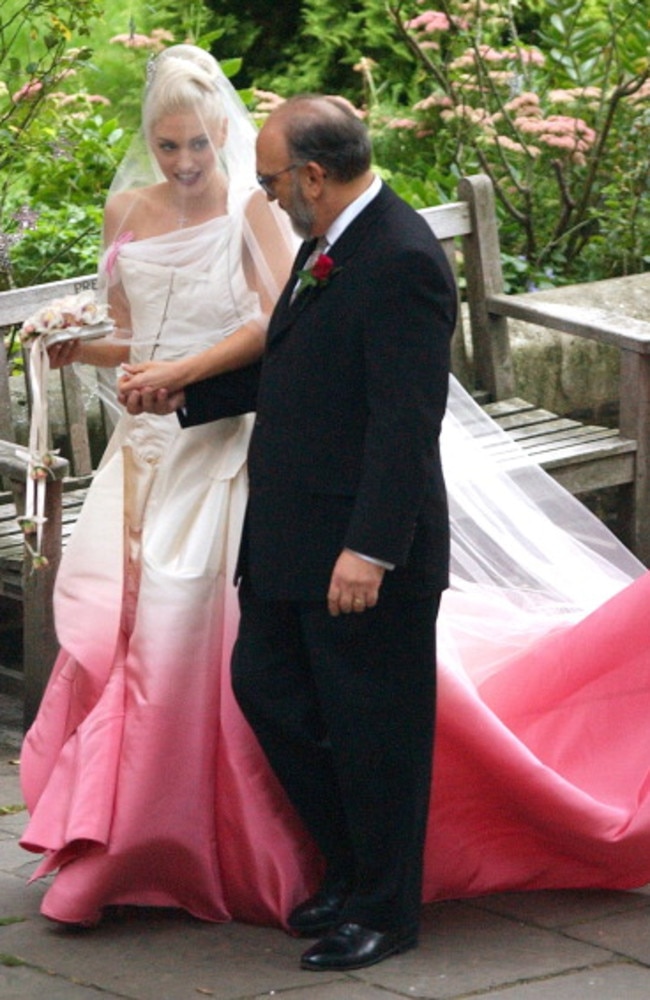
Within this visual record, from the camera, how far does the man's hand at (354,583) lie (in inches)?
153

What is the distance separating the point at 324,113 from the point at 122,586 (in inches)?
50.2

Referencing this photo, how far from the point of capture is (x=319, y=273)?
3996 mm

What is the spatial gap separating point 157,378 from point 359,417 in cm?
57

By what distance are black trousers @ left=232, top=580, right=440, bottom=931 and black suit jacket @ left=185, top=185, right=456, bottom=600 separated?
99mm

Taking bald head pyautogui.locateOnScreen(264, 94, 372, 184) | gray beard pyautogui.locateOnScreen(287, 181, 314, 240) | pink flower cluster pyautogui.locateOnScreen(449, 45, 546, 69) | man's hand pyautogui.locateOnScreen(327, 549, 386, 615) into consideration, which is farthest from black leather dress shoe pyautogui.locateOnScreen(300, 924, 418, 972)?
pink flower cluster pyautogui.locateOnScreen(449, 45, 546, 69)

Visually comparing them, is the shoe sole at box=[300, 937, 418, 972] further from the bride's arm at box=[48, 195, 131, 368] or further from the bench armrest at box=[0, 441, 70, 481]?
the bench armrest at box=[0, 441, 70, 481]

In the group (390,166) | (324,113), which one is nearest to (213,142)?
(324,113)

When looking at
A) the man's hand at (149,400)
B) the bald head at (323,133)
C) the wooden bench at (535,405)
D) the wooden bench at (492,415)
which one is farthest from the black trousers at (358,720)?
the wooden bench at (535,405)

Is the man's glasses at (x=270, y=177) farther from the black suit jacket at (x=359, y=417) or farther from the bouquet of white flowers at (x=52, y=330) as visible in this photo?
the bouquet of white flowers at (x=52, y=330)

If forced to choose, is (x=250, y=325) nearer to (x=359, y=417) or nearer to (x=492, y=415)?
(x=359, y=417)

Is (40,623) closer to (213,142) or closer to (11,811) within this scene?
(11,811)

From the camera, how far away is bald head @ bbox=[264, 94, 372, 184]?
12.9 feet

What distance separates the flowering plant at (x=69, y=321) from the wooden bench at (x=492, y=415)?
866 millimetres

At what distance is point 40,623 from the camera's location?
18.5ft
